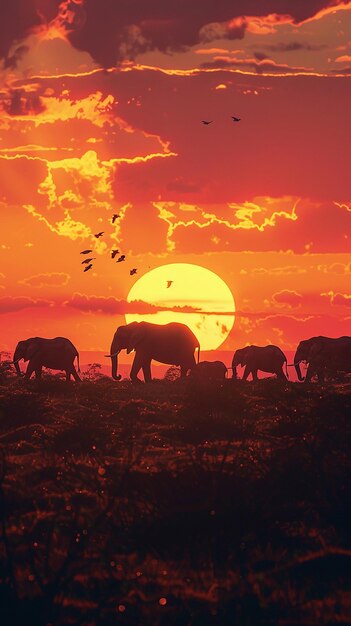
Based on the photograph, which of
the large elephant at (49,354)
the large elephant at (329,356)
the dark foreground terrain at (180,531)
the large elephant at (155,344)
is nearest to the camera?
the dark foreground terrain at (180,531)

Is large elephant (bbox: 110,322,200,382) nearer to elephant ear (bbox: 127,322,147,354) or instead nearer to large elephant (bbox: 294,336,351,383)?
elephant ear (bbox: 127,322,147,354)

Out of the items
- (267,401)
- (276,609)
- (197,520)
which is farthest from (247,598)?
(267,401)

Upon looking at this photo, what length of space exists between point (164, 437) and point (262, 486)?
812 centimetres

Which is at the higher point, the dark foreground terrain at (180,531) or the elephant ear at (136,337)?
the elephant ear at (136,337)

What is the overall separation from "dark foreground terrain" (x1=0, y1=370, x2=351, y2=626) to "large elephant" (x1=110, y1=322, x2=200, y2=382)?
23410 millimetres

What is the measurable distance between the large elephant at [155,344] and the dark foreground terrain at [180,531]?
76.8 ft

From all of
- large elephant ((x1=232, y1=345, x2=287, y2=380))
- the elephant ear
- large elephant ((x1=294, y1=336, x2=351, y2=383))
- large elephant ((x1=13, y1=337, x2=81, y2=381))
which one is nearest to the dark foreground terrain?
the elephant ear

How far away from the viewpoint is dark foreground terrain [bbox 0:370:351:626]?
9.77 metres

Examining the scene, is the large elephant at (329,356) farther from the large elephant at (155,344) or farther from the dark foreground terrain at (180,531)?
the dark foreground terrain at (180,531)

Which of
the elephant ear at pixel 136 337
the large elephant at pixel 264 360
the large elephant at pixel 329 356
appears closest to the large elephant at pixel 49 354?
the elephant ear at pixel 136 337

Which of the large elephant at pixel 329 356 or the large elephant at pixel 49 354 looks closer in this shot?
the large elephant at pixel 49 354

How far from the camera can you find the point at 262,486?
47.5 feet

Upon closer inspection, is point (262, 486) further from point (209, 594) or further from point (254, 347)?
point (254, 347)

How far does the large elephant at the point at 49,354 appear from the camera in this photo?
45250 mm
